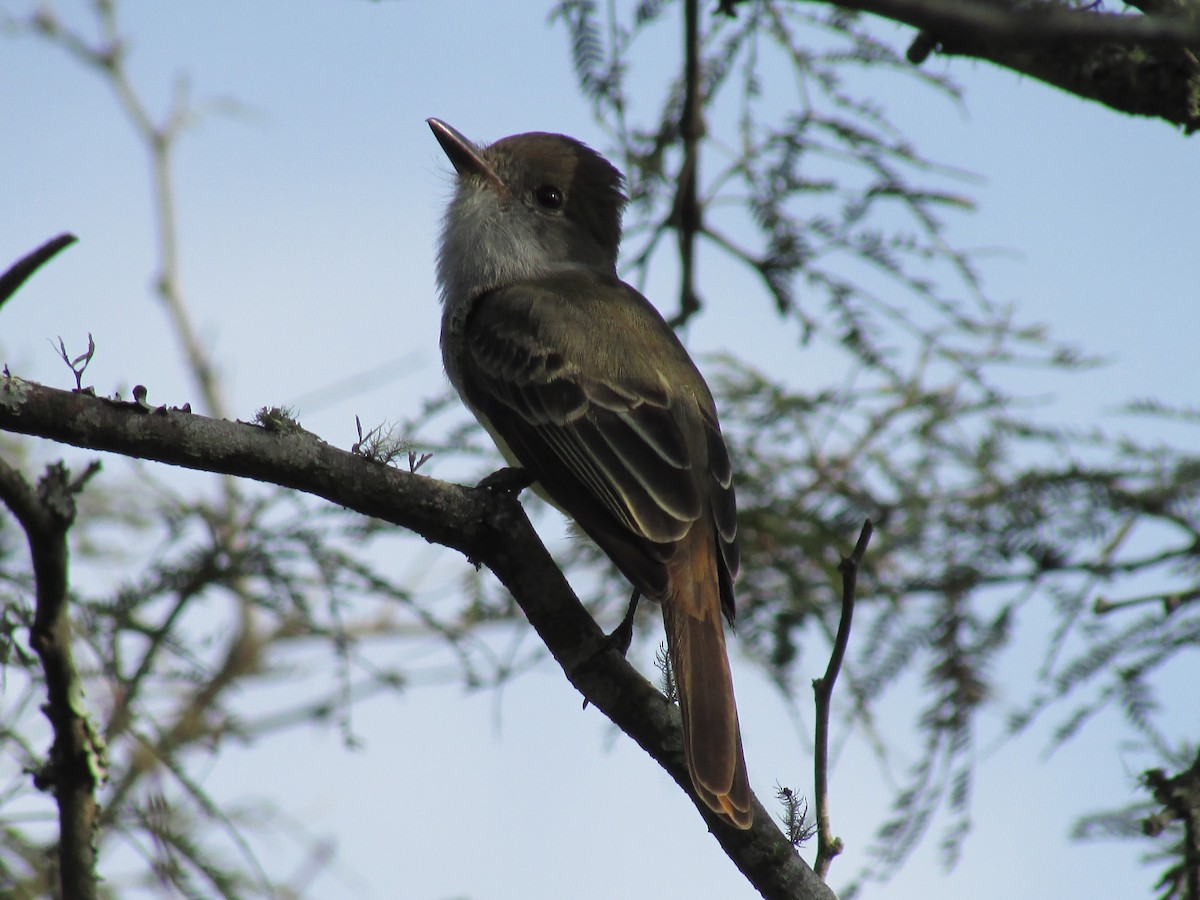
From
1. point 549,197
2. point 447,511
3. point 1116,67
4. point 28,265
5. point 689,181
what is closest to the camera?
point 28,265

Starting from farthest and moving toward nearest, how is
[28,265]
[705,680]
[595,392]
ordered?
[595,392] < [705,680] < [28,265]

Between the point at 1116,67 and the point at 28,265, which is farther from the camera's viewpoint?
the point at 1116,67

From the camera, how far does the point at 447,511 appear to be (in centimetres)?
346

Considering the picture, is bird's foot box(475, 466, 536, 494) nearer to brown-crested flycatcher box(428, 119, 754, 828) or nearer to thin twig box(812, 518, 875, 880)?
brown-crested flycatcher box(428, 119, 754, 828)

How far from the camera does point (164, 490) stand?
206 inches

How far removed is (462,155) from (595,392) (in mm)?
2033

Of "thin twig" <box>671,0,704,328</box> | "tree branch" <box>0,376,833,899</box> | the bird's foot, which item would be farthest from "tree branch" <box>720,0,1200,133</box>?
"tree branch" <box>0,376,833,899</box>

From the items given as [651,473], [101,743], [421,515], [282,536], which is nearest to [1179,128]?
[651,473]

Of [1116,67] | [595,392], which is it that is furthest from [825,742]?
[1116,67]

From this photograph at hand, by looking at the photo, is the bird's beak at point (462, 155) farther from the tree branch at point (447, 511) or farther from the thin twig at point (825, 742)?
the thin twig at point (825, 742)

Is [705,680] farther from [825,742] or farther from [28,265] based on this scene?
[28,265]

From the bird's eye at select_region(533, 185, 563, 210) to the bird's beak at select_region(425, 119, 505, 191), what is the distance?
17cm

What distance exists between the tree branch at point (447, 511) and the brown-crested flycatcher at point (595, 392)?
0.13 meters

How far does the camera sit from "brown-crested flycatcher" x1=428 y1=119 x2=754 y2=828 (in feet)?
13.0
